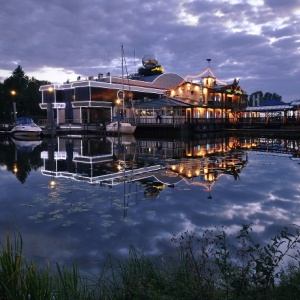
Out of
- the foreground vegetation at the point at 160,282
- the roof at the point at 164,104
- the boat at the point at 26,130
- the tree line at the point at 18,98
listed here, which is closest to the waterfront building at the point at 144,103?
the roof at the point at 164,104

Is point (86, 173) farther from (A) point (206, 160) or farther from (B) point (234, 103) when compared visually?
(B) point (234, 103)

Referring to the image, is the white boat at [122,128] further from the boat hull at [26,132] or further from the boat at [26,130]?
the boat at [26,130]

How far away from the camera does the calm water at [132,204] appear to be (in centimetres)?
782

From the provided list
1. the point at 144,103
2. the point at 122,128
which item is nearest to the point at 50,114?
the point at 122,128

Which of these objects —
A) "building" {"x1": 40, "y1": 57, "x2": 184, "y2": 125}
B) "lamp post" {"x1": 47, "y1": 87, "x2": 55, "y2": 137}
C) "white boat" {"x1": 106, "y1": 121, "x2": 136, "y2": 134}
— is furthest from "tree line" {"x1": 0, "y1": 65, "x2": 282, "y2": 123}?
"white boat" {"x1": 106, "y1": 121, "x2": 136, "y2": 134}

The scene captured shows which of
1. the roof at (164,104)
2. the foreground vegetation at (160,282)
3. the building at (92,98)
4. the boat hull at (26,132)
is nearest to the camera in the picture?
the foreground vegetation at (160,282)

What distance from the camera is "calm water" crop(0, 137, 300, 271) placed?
782 centimetres

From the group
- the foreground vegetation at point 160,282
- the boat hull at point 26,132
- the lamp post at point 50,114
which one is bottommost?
the foreground vegetation at point 160,282

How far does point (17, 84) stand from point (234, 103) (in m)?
46.4

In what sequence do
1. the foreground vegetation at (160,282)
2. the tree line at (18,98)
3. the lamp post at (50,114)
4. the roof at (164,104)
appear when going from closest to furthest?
the foreground vegetation at (160,282), the roof at (164,104), the lamp post at (50,114), the tree line at (18,98)

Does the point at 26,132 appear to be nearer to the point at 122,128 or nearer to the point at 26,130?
the point at 26,130

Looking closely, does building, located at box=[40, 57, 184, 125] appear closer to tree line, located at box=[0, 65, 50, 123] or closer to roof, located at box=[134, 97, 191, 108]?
roof, located at box=[134, 97, 191, 108]

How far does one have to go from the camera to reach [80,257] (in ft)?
22.9

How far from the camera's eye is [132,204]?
11.1 meters
